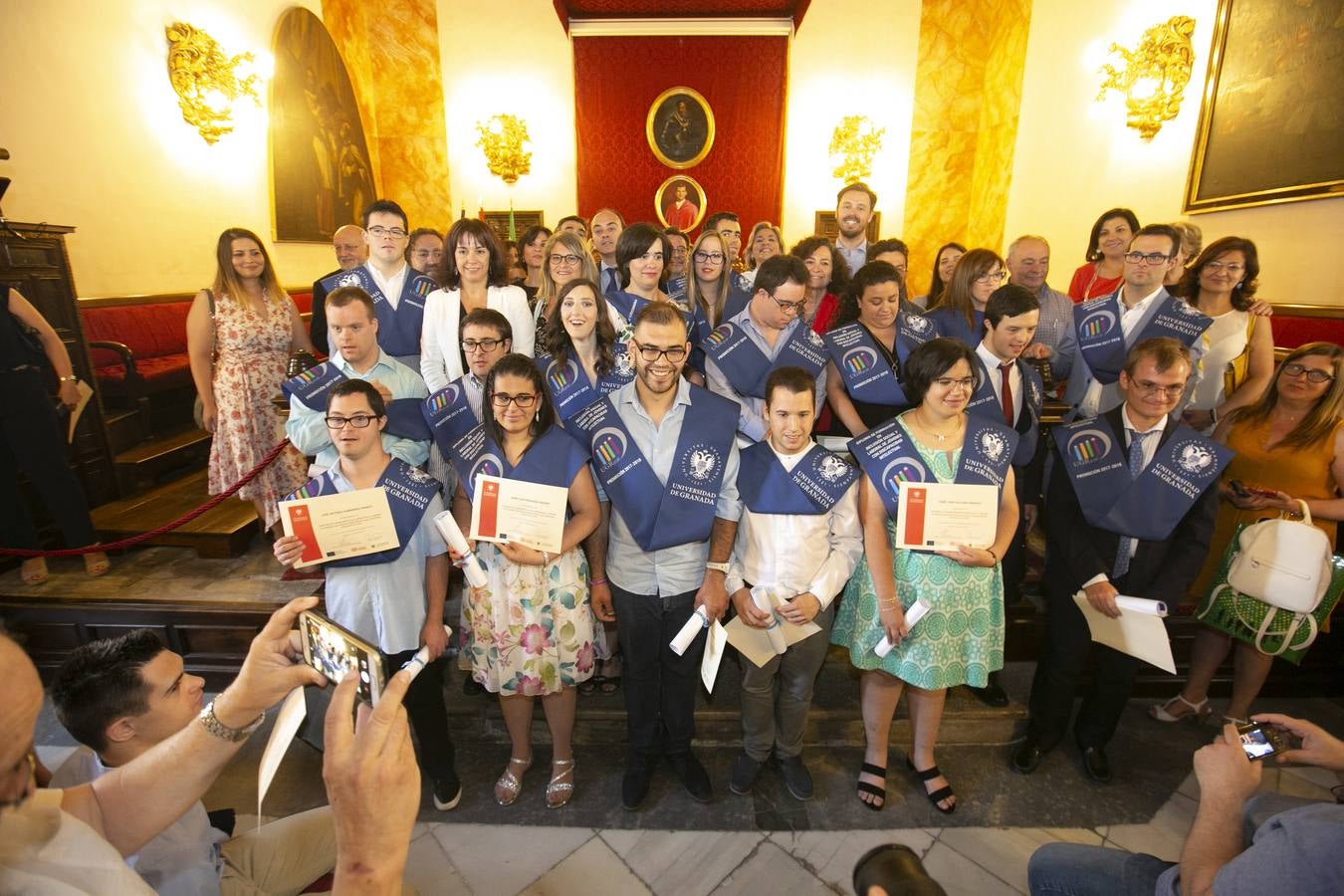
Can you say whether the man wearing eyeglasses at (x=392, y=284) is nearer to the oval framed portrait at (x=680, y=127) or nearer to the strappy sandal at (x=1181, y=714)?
the strappy sandal at (x=1181, y=714)

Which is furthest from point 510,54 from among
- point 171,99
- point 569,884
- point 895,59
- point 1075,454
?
point 569,884

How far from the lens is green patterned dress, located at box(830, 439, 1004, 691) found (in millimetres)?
2094

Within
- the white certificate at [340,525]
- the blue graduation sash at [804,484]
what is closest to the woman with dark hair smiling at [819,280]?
the blue graduation sash at [804,484]

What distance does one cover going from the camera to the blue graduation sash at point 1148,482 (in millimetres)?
2133

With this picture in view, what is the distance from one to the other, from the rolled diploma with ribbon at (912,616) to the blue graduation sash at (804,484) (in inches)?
16.2

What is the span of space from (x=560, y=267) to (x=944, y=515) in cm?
213

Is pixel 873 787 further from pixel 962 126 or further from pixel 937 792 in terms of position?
pixel 962 126

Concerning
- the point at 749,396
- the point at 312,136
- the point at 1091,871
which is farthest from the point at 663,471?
the point at 312,136

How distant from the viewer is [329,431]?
7.15 feet

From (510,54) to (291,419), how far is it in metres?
8.85

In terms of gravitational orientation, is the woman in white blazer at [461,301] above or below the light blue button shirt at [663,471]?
above

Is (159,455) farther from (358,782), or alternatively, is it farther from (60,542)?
(358,782)

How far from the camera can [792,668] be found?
222cm

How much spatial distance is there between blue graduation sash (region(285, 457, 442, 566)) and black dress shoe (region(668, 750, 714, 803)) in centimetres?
134
